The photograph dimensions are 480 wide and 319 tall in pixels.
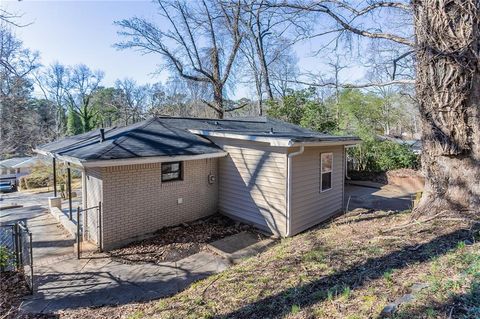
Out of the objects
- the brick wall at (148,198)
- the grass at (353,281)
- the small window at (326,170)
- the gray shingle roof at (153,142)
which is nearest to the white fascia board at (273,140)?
the gray shingle roof at (153,142)

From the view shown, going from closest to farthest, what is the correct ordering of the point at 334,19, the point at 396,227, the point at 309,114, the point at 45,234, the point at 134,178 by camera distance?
the point at 396,227, the point at 334,19, the point at 134,178, the point at 45,234, the point at 309,114

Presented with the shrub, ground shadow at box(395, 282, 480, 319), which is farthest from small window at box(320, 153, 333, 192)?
the shrub

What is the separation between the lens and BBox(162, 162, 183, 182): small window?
27.6ft

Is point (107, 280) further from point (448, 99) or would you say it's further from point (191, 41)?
point (191, 41)

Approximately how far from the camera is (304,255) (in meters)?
4.81

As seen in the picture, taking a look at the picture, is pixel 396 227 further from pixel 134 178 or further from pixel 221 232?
pixel 134 178

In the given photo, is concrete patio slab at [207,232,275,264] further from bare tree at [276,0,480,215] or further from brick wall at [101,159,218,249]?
bare tree at [276,0,480,215]

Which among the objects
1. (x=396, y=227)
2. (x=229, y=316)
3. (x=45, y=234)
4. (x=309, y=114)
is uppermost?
(x=309, y=114)

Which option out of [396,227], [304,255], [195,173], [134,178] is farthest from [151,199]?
[396,227]

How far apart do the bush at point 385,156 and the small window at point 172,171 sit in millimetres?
11652

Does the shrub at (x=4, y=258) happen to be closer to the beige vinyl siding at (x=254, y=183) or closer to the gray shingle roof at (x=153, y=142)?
the gray shingle roof at (x=153, y=142)

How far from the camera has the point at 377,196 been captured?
43.9ft

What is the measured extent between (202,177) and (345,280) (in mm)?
6249

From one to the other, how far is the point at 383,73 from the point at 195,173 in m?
6.06
